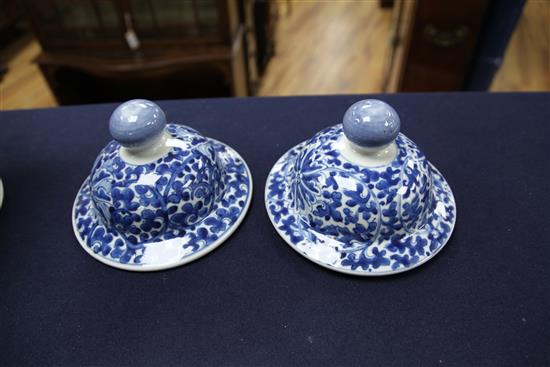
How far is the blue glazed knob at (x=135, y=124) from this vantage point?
526 mm

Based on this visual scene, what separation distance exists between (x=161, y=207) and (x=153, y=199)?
16 millimetres

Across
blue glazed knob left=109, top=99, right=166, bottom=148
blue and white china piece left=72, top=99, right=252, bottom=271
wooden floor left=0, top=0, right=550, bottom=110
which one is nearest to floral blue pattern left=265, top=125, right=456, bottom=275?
blue and white china piece left=72, top=99, right=252, bottom=271

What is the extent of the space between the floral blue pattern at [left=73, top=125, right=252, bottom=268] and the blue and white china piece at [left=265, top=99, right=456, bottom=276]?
0.10 m

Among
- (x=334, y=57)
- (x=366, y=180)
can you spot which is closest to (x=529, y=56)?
(x=334, y=57)

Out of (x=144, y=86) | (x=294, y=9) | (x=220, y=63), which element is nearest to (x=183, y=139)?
(x=220, y=63)

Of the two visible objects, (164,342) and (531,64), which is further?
(531,64)

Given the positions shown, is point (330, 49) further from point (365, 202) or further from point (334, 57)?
point (365, 202)

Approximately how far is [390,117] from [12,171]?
700 mm

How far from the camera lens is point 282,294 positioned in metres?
0.58

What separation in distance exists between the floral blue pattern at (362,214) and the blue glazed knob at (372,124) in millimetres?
42

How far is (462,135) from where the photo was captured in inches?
31.5

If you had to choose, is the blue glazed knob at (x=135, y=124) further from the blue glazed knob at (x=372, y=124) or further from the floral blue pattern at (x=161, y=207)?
the blue glazed knob at (x=372, y=124)

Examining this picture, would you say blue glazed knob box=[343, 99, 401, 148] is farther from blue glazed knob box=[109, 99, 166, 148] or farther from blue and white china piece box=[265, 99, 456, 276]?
blue glazed knob box=[109, 99, 166, 148]

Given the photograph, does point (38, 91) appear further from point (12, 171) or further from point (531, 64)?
point (531, 64)
